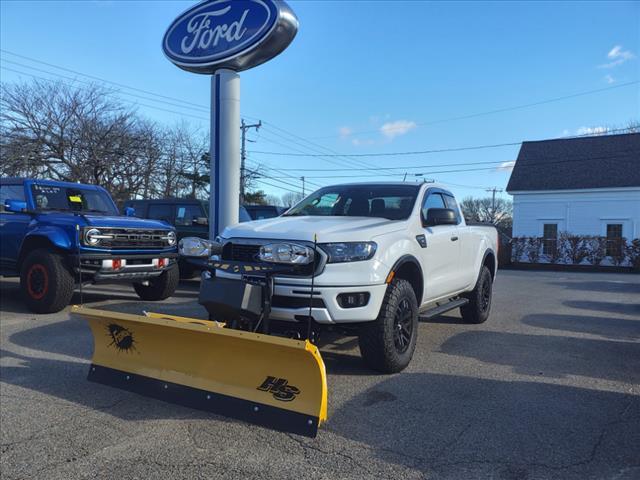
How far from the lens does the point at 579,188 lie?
93.5 ft

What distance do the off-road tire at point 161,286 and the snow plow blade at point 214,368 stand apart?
4.58 m

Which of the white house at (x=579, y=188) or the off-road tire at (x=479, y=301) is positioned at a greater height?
the white house at (x=579, y=188)

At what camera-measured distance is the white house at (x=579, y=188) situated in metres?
27.5

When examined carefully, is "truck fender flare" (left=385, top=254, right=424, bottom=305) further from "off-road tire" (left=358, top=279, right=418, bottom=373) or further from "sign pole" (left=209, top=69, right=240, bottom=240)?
"sign pole" (left=209, top=69, right=240, bottom=240)

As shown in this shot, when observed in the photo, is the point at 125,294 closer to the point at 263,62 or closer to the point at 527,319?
the point at 263,62

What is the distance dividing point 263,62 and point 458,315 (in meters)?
5.85

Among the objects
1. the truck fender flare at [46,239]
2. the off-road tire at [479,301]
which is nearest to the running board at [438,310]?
the off-road tire at [479,301]

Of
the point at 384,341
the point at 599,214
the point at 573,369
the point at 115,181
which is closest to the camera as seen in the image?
the point at 384,341

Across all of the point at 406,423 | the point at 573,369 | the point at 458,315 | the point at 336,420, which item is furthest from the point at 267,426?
the point at 458,315

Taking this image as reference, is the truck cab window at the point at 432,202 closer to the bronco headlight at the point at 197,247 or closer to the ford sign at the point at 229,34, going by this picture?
the bronco headlight at the point at 197,247

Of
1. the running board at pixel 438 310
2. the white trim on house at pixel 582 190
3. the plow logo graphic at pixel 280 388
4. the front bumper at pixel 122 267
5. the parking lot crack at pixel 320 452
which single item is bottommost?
the parking lot crack at pixel 320 452

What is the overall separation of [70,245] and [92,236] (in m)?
0.34

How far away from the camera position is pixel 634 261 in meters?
23.4

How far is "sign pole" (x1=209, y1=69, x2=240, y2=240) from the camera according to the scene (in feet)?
31.4
